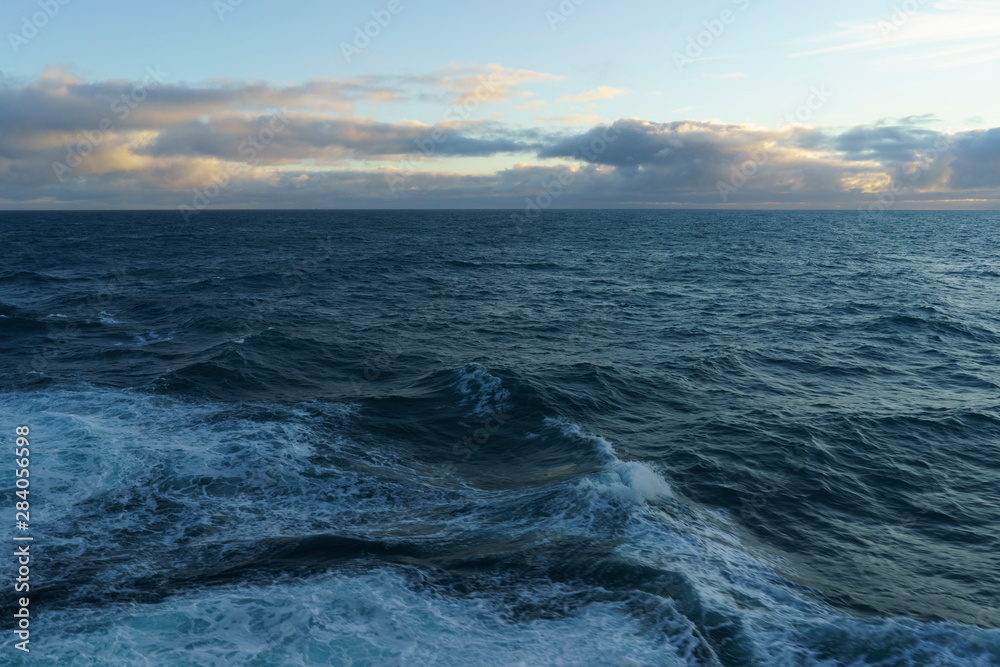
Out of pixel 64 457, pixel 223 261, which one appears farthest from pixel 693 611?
pixel 223 261

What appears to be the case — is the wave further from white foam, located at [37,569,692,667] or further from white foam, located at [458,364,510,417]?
white foam, located at [458,364,510,417]

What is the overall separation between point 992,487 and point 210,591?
19.7 meters

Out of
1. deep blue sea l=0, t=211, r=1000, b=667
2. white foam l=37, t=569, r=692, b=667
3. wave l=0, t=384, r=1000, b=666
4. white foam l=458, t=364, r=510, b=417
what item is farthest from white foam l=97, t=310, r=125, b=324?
white foam l=37, t=569, r=692, b=667

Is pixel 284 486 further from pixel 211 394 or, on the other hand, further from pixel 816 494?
pixel 816 494

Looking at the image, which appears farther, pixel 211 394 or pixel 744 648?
pixel 211 394

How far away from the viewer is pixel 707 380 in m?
24.6

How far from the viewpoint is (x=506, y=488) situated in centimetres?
1582

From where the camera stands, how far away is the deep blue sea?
10.5m

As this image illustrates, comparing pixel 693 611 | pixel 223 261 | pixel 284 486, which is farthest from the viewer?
pixel 223 261
